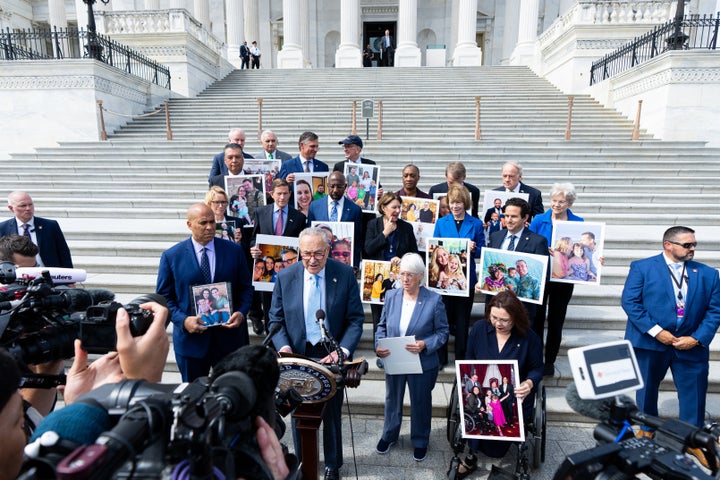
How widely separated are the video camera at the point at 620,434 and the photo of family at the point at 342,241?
132 inches

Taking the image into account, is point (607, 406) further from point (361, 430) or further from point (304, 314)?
point (361, 430)

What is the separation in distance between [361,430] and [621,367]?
327 cm

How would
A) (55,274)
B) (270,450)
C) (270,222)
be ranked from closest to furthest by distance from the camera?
(270,450), (55,274), (270,222)

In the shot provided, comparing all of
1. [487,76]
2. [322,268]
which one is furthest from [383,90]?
[322,268]

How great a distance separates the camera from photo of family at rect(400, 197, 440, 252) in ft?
17.7

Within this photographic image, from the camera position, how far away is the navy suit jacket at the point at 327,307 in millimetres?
3609

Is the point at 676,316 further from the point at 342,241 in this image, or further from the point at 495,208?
the point at 342,241

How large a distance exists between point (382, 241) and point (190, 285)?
2.14 meters

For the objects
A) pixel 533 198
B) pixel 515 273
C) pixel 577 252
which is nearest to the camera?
pixel 515 273

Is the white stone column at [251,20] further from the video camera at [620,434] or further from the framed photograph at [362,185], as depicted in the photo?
the video camera at [620,434]

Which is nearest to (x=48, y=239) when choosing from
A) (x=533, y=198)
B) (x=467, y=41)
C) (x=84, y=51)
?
(x=533, y=198)

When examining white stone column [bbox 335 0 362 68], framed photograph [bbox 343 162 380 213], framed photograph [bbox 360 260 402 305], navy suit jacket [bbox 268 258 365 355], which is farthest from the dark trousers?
white stone column [bbox 335 0 362 68]

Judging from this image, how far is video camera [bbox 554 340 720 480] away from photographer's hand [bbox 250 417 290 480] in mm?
1044

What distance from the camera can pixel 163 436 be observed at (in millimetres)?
1125
